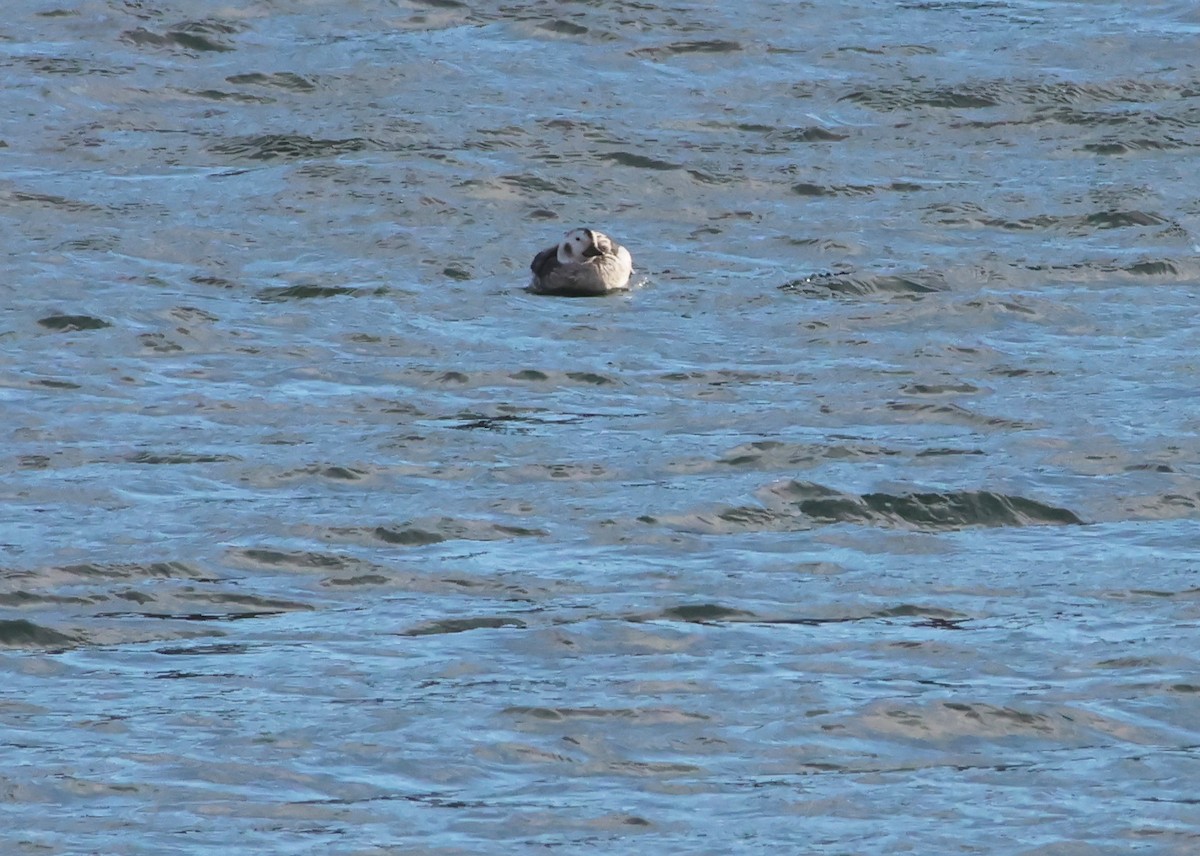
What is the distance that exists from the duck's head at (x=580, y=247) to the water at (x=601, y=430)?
1.18 feet

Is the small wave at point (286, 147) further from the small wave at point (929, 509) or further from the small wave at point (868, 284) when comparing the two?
the small wave at point (929, 509)

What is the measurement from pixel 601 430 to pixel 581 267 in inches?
114

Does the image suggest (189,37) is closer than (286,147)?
No

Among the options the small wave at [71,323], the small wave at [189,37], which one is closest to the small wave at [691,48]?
the small wave at [189,37]

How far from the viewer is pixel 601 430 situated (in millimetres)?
14461

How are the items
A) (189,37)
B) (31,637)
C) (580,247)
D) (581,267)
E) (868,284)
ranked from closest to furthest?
(31,637) < (581,267) < (580,247) < (868,284) < (189,37)

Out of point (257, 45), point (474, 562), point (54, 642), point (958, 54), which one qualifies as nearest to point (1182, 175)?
point (958, 54)

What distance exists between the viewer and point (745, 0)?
83.4 ft

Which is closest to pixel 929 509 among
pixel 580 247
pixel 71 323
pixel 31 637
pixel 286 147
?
pixel 31 637

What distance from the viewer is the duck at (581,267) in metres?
17.1

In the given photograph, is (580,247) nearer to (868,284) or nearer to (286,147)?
(868,284)

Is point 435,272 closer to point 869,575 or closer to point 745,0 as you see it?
point 869,575

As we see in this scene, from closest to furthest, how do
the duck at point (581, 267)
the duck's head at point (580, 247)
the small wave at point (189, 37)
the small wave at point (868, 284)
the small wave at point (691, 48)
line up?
1. the duck at point (581, 267)
2. the duck's head at point (580, 247)
3. the small wave at point (868, 284)
4. the small wave at point (189, 37)
5. the small wave at point (691, 48)

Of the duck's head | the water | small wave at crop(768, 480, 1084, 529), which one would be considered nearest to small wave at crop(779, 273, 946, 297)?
the water
